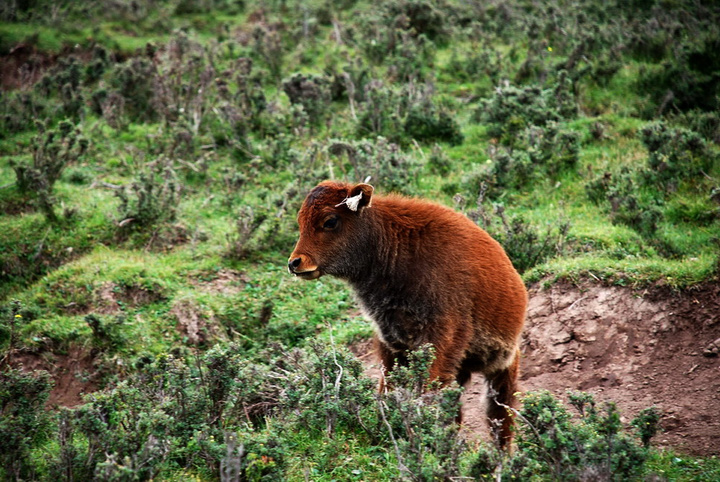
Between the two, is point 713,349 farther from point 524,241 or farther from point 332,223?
point 332,223

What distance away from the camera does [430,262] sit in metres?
5.78

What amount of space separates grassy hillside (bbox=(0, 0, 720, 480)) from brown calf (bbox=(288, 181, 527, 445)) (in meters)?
0.58

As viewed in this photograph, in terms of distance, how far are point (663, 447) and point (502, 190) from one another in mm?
5372

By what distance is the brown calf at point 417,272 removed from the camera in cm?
568

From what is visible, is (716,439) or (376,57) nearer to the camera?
(716,439)

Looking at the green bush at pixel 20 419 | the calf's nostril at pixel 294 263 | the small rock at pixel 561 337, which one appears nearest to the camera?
the green bush at pixel 20 419

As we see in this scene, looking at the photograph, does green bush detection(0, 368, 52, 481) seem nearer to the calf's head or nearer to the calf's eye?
the calf's head

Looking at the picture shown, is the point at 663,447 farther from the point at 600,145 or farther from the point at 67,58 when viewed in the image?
the point at 67,58

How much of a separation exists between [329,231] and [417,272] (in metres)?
0.92

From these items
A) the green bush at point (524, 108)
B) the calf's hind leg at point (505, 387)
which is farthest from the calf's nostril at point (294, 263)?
the green bush at point (524, 108)

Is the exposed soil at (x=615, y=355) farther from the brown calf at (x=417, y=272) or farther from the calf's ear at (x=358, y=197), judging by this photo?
the calf's ear at (x=358, y=197)

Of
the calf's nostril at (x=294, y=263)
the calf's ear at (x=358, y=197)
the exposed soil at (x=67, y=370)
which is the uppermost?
the calf's ear at (x=358, y=197)

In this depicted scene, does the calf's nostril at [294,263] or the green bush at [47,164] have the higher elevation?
the calf's nostril at [294,263]

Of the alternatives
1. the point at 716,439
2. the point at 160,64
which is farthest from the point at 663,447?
the point at 160,64
